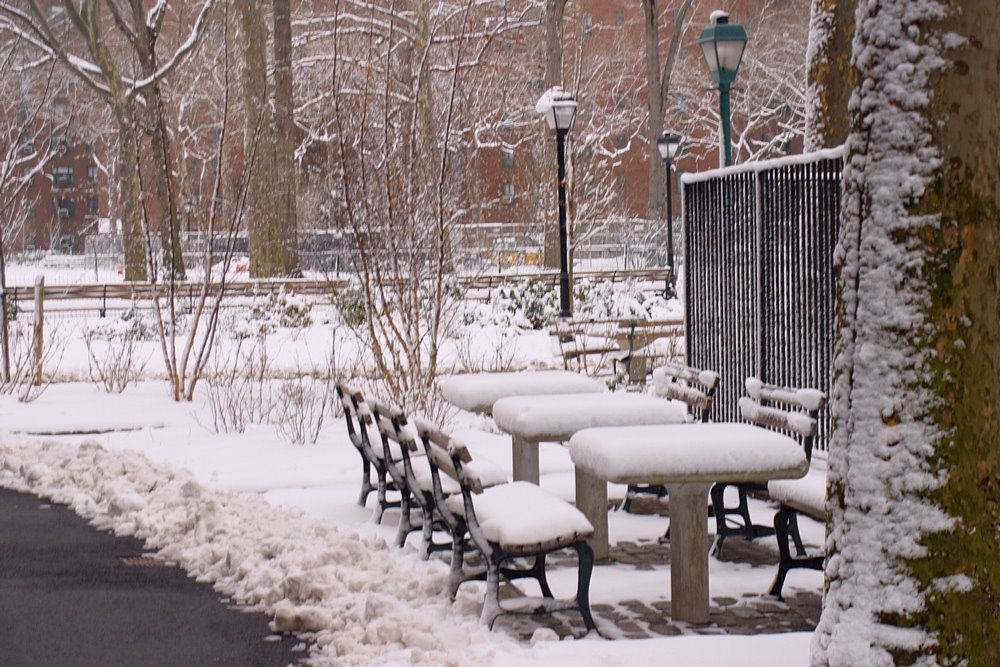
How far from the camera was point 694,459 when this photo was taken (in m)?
6.52

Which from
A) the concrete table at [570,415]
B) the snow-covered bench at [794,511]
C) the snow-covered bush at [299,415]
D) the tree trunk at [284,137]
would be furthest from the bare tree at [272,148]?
the snow-covered bench at [794,511]

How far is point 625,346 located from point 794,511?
9.66 m

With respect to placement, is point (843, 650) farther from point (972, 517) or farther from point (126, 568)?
point (126, 568)

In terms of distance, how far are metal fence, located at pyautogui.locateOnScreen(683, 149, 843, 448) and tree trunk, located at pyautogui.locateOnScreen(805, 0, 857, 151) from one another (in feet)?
7.12

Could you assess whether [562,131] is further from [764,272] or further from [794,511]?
[794,511]

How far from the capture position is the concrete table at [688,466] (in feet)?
21.3

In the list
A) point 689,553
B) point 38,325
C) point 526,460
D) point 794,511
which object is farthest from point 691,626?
point 38,325

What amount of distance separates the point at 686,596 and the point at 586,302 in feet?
62.6

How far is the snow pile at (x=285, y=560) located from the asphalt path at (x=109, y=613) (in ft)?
0.56

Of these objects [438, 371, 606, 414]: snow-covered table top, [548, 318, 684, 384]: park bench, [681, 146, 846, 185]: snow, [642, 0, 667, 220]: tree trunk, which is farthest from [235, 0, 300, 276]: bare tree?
[438, 371, 606, 414]: snow-covered table top

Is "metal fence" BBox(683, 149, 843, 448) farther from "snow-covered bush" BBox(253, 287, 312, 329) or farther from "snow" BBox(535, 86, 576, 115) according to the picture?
"snow-covered bush" BBox(253, 287, 312, 329)

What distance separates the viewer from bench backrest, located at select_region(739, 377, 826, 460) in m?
7.67

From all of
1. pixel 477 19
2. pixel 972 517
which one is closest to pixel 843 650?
pixel 972 517

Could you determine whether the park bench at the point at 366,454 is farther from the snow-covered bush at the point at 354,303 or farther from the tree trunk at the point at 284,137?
the tree trunk at the point at 284,137
